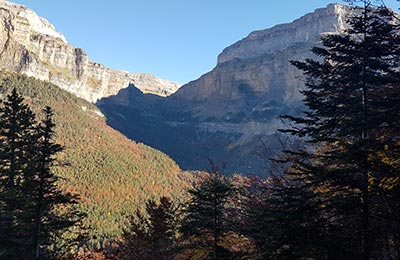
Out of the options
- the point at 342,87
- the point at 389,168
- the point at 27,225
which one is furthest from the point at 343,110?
the point at 27,225

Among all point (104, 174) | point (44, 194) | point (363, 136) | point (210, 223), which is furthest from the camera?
point (104, 174)

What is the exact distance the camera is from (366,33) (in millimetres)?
12281

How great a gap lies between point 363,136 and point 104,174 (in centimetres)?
14516

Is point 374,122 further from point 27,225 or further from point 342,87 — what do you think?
point 27,225

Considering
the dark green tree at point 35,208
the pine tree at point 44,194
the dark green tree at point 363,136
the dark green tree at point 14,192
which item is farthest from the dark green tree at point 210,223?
the dark green tree at point 14,192

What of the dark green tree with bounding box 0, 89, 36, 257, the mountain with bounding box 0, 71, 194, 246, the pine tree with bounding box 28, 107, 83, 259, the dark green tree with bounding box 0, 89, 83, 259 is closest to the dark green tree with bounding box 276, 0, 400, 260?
the pine tree with bounding box 28, 107, 83, 259

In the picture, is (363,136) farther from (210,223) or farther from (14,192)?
(14,192)

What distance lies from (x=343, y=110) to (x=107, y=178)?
141 meters

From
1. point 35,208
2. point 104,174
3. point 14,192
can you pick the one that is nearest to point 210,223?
point 35,208

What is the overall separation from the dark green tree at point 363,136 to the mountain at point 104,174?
275 ft

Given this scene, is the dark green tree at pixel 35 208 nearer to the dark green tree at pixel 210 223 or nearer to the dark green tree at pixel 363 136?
the dark green tree at pixel 210 223

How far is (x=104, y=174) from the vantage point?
490 ft

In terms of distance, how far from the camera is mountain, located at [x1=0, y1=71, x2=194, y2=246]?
117m

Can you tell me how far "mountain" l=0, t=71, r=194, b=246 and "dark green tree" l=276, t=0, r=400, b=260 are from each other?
83.7 meters
